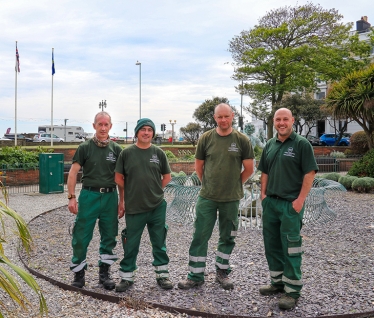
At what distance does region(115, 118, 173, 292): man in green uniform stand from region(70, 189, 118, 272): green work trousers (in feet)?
0.52

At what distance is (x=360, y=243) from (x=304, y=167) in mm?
3467

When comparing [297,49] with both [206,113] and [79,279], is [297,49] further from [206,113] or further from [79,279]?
[79,279]

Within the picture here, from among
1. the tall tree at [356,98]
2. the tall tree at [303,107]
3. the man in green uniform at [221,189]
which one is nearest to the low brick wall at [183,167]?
the tall tree at [356,98]

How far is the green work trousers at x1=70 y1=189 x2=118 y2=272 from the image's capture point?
180 inches

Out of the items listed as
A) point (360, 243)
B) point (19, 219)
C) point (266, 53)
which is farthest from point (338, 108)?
point (19, 219)

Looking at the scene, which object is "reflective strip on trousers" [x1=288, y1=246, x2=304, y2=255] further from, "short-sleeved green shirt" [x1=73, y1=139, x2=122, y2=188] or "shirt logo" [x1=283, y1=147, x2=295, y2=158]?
"short-sleeved green shirt" [x1=73, y1=139, x2=122, y2=188]

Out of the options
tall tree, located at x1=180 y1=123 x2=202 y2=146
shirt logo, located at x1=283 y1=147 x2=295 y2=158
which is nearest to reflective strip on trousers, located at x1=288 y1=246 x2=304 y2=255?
shirt logo, located at x1=283 y1=147 x2=295 y2=158

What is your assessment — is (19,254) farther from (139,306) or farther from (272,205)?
(272,205)

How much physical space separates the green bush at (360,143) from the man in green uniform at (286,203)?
2334 centimetres

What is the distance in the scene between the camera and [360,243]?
6973 mm

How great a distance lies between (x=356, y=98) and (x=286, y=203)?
1417 cm

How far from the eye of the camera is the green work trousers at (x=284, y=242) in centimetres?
418

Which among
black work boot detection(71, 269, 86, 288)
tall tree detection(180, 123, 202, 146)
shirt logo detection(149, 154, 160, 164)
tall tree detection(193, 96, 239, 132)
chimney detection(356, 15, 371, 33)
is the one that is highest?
chimney detection(356, 15, 371, 33)

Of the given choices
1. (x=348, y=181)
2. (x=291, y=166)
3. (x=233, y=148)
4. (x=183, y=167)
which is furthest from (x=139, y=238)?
(x=183, y=167)
